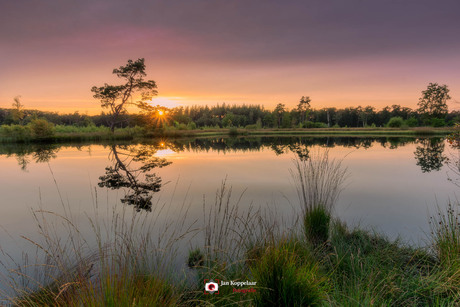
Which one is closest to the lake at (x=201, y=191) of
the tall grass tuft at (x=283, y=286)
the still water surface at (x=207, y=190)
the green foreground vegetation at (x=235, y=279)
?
the still water surface at (x=207, y=190)

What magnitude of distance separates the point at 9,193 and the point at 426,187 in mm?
13332

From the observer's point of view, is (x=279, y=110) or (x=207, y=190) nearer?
(x=207, y=190)

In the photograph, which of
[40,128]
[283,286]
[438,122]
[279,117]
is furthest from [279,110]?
[283,286]

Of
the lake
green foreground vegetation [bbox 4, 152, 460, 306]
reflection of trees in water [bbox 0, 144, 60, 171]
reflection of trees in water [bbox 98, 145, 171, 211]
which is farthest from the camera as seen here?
reflection of trees in water [bbox 0, 144, 60, 171]

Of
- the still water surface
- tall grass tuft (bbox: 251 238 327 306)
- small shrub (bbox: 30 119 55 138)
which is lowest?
the still water surface

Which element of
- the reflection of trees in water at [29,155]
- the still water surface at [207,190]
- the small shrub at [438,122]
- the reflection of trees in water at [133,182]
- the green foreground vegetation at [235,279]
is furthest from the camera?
the small shrub at [438,122]

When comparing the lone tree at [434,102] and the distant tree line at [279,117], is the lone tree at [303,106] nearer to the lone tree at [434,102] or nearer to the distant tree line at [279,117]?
the distant tree line at [279,117]

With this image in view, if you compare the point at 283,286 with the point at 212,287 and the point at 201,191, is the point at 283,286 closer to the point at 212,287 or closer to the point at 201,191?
the point at 212,287

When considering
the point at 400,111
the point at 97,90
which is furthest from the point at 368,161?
the point at 400,111

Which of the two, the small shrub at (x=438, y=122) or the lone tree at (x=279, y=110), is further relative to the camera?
the lone tree at (x=279, y=110)

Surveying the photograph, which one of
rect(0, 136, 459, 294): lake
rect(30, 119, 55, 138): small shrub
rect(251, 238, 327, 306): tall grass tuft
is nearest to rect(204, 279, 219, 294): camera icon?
rect(251, 238, 327, 306): tall grass tuft

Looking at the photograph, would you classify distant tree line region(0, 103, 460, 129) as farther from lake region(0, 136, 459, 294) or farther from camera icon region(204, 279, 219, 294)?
camera icon region(204, 279, 219, 294)

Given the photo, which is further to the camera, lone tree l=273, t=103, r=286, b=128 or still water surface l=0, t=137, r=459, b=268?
lone tree l=273, t=103, r=286, b=128

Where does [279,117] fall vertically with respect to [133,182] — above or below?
above
